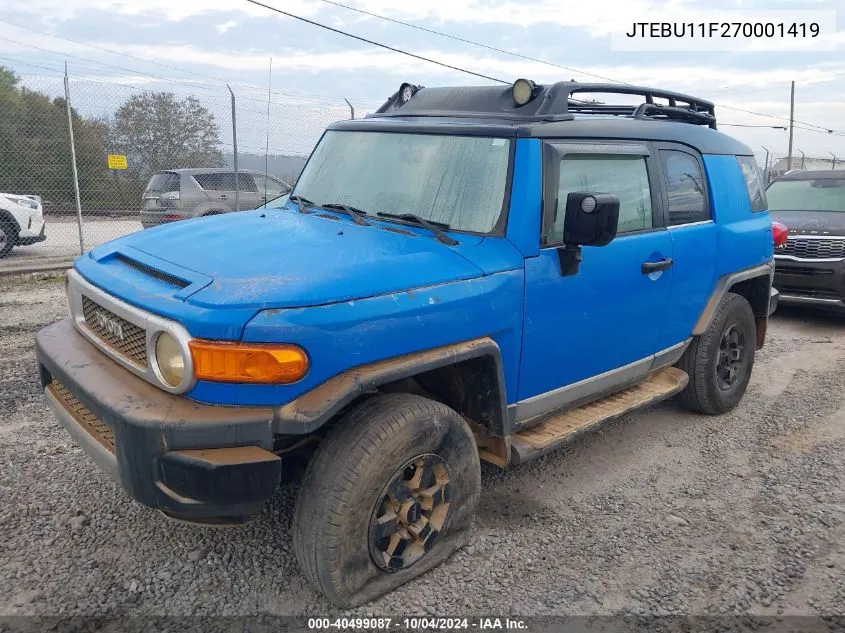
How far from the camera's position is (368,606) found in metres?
2.73

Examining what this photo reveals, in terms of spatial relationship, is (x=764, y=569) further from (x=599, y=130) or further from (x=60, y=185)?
(x=60, y=185)

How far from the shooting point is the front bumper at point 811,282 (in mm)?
7293

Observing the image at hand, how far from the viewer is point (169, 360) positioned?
2.40 m

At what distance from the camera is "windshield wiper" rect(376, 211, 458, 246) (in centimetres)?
304

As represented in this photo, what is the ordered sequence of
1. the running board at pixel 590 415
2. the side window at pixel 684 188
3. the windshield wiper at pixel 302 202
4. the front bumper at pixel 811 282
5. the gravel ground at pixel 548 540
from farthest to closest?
the front bumper at pixel 811 282 < the side window at pixel 684 188 < the windshield wiper at pixel 302 202 < the running board at pixel 590 415 < the gravel ground at pixel 548 540

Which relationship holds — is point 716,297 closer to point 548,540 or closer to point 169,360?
point 548,540

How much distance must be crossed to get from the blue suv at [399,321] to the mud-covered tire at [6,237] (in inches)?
340

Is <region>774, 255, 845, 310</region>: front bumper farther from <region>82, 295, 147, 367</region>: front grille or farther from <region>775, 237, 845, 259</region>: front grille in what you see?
<region>82, 295, 147, 367</region>: front grille

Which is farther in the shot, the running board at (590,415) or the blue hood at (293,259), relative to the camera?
the running board at (590,415)

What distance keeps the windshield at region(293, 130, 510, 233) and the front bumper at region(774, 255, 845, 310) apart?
18.9ft

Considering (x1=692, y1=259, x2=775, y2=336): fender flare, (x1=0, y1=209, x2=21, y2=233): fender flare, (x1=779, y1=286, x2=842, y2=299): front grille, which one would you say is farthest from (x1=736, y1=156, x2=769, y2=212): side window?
(x1=0, y1=209, x2=21, y2=233): fender flare

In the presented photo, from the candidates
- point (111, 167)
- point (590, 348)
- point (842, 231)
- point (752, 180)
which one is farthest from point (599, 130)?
point (111, 167)

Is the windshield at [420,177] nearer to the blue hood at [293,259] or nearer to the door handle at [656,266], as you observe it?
the blue hood at [293,259]

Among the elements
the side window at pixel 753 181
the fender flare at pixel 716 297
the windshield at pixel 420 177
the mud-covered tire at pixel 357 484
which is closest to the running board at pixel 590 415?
the fender flare at pixel 716 297
